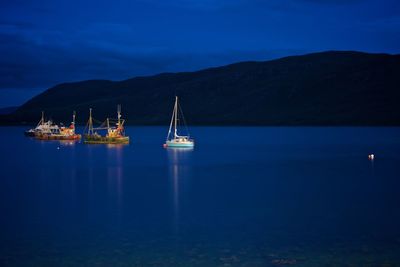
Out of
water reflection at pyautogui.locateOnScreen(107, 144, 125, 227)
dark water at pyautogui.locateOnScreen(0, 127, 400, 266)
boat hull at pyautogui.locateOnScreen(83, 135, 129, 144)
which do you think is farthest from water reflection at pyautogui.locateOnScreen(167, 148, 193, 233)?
boat hull at pyautogui.locateOnScreen(83, 135, 129, 144)

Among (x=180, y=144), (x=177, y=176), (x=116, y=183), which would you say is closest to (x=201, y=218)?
(x=116, y=183)

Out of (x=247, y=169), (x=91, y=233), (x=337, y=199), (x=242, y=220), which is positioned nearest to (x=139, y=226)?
(x=91, y=233)

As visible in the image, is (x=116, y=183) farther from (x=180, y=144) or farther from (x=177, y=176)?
(x=180, y=144)

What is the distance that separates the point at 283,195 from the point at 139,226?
13.5 meters

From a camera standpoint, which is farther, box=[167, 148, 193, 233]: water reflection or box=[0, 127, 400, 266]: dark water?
box=[167, 148, 193, 233]: water reflection

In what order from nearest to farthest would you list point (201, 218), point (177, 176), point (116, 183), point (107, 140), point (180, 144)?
point (201, 218)
point (116, 183)
point (177, 176)
point (180, 144)
point (107, 140)

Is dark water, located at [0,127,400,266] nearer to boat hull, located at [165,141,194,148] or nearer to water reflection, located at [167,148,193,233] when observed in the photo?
water reflection, located at [167,148,193,233]

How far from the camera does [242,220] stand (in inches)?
1113

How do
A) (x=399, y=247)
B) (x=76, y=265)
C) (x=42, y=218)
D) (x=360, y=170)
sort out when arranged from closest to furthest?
(x=76, y=265)
(x=399, y=247)
(x=42, y=218)
(x=360, y=170)

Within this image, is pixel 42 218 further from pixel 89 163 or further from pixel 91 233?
pixel 89 163

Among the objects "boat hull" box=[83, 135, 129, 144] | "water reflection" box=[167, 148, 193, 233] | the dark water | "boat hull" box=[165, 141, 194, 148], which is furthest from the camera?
"boat hull" box=[83, 135, 129, 144]

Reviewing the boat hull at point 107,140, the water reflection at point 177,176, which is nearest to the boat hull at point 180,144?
the boat hull at point 107,140

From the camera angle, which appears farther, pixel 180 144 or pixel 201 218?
pixel 180 144

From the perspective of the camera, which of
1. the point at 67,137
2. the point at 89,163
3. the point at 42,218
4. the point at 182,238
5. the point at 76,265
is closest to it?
the point at 76,265
